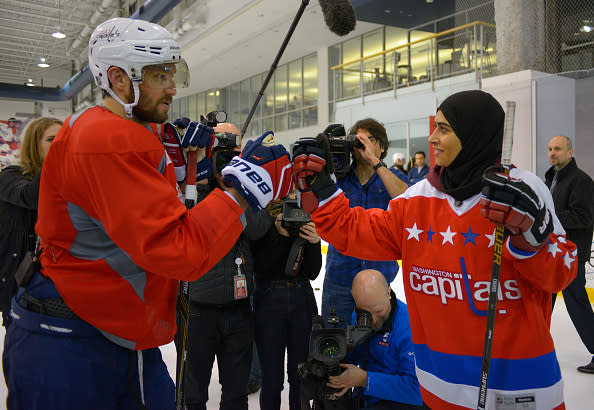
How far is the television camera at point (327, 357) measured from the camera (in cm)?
204

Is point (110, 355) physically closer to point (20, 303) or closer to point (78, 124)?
point (20, 303)

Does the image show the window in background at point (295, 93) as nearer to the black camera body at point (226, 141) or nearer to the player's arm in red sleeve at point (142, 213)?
the black camera body at point (226, 141)

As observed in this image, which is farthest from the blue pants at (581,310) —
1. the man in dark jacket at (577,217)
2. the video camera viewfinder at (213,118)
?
the video camera viewfinder at (213,118)

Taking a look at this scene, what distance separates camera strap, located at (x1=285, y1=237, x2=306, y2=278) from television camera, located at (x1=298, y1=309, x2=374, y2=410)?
0.44m

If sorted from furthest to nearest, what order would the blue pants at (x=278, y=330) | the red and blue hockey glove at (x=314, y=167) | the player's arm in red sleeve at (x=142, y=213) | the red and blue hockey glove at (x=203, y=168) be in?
the blue pants at (x=278, y=330)
the red and blue hockey glove at (x=203, y=168)
the red and blue hockey glove at (x=314, y=167)
the player's arm in red sleeve at (x=142, y=213)

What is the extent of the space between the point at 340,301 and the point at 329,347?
0.59 m

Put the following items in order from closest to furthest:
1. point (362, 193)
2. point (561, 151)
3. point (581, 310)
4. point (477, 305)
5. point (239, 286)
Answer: point (477, 305), point (239, 286), point (362, 193), point (581, 310), point (561, 151)

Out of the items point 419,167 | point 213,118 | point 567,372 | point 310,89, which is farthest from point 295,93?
point 213,118

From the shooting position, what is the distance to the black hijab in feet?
4.66

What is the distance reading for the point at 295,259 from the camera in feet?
8.31

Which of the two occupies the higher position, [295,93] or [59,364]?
[295,93]

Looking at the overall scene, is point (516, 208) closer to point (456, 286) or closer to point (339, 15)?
point (456, 286)

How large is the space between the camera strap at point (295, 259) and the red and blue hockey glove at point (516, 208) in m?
1.42

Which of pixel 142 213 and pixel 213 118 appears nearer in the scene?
pixel 142 213
